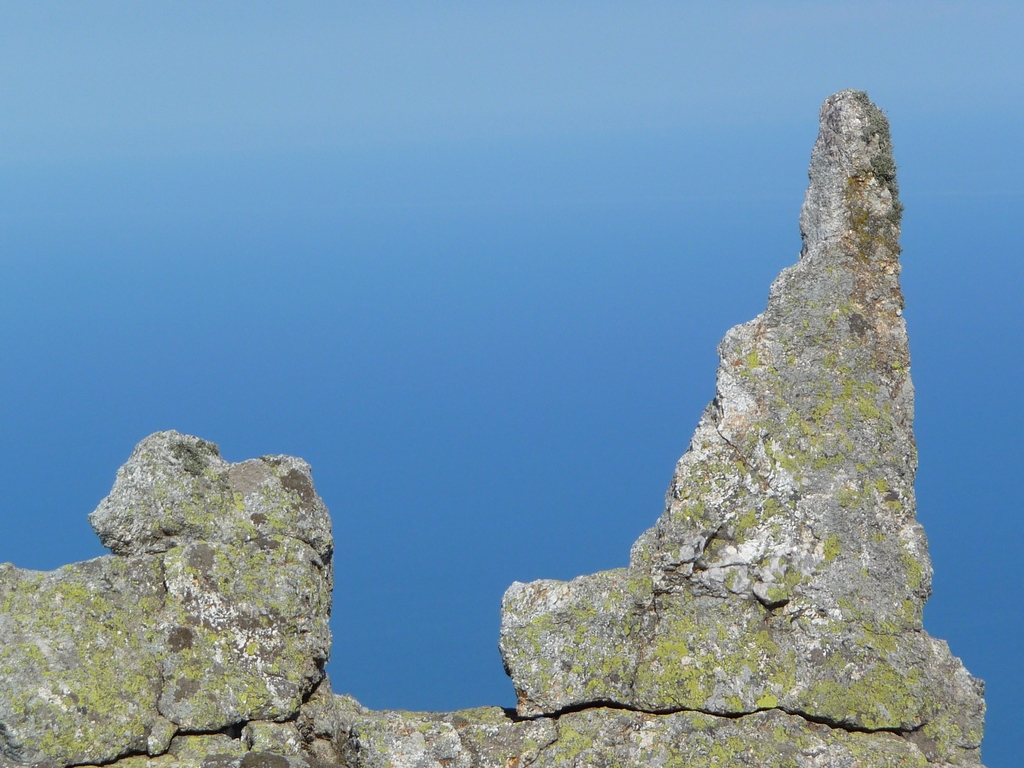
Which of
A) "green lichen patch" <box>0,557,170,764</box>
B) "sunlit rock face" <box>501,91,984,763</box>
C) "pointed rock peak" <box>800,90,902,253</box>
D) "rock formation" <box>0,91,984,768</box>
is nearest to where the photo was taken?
"green lichen patch" <box>0,557,170,764</box>

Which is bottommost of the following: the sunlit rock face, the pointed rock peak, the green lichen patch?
the green lichen patch

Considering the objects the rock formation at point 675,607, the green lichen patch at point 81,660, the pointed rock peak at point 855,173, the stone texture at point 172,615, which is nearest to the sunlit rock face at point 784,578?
the rock formation at point 675,607

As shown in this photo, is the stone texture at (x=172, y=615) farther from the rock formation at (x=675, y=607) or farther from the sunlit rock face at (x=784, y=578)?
the sunlit rock face at (x=784, y=578)

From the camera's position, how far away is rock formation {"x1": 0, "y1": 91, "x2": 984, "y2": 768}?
32.5ft

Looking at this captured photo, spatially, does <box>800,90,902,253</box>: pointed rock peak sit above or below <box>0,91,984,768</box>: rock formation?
above

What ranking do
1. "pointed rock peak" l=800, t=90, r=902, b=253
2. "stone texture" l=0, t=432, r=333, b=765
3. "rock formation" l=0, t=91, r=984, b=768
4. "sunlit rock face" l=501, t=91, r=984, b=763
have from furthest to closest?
"pointed rock peak" l=800, t=90, r=902, b=253 < "sunlit rock face" l=501, t=91, r=984, b=763 < "rock formation" l=0, t=91, r=984, b=768 < "stone texture" l=0, t=432, r=333, b=765

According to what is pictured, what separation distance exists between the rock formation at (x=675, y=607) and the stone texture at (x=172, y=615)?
0.02m

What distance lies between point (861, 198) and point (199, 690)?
720 centimetres

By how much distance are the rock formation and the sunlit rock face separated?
0.02 metres

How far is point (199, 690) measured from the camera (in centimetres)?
977

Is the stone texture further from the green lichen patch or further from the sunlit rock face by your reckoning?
the sunlit rock face

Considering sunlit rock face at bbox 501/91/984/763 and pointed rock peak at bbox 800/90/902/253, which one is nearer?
sunlit rock face at bbox 501/91/984/763

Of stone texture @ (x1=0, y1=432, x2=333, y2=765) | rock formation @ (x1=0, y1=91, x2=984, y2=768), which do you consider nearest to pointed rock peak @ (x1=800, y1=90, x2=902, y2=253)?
rock formation @ (x1=0, y1=91, x2=984, y2=768)

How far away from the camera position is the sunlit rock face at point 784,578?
1020cm
